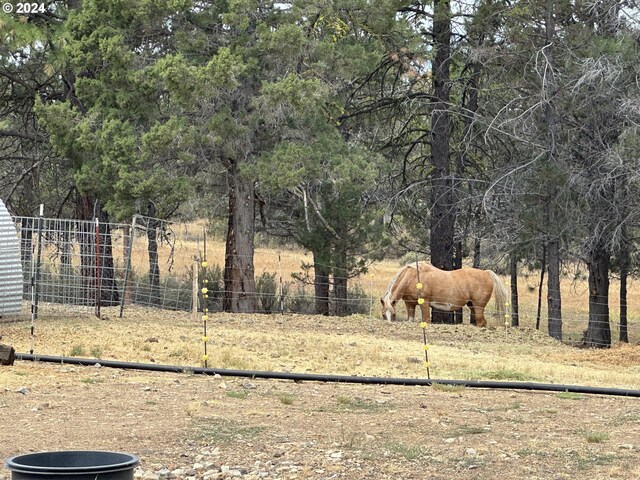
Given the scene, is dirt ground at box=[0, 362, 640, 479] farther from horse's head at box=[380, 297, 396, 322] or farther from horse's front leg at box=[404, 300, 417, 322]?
horse's front leg at box=[404, 300, 417, 322]

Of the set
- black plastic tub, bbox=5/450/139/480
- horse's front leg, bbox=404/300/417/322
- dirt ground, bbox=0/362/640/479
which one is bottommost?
dirt ground, bbox=0/362/640/479

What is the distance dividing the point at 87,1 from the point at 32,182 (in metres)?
7.15

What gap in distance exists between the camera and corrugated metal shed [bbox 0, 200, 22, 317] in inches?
761

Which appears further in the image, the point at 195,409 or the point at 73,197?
the point at 73,197

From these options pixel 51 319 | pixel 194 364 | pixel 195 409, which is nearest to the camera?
pixel 195 409

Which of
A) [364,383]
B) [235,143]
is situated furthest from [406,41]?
[364,383]

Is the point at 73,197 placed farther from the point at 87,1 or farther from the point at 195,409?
the point at 195,409

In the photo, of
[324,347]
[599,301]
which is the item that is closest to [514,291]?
[599,301]

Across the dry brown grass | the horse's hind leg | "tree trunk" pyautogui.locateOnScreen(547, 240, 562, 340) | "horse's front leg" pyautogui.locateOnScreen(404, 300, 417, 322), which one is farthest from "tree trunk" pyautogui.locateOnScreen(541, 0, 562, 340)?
"horse's front leg" pyautogui.locateOnScreen(404, 300, 417, 322)

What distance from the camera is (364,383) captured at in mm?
13898

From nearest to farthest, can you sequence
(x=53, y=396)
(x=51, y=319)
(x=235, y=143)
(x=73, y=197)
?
(x=53, y=396) → (x=51, y=319) → (x=235, y=143) → (x=73, y=197)

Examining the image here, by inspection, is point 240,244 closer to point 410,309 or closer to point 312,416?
point 410,309

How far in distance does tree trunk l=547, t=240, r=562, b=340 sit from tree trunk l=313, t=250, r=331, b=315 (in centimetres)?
591

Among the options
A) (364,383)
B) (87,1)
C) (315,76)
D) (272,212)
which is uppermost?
(87,1)
